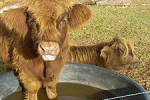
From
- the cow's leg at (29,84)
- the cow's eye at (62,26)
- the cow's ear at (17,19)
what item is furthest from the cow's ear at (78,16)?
the cow's leg at (29,84)

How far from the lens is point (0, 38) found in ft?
11.6

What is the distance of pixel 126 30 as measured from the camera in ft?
25.1

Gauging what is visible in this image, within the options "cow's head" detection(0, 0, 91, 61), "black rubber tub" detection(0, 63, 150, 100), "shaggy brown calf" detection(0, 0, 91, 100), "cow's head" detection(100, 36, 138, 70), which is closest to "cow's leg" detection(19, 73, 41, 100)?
"shaggy brown calf" detection(0, 0, 91, 100)

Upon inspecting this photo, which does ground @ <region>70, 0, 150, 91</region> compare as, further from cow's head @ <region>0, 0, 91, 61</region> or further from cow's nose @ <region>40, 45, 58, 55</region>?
cow's nose @ <region>40, 45, 58, 55</region>

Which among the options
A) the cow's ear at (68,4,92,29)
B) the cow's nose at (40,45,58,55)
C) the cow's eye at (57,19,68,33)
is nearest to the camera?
the cow's nose at (40,45,58,55)

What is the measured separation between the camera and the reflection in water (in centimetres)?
310

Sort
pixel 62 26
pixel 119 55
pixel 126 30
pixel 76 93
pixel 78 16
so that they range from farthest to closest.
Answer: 1. pixel 126 30
2. pixel 119 55
3. pixel 76 93
4. pixel 78 16
5. pixel 62 26

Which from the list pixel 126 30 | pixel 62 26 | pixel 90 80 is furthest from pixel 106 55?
pixel 126 30

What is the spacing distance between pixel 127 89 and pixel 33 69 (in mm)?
1307

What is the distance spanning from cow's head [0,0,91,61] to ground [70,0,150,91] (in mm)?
2203

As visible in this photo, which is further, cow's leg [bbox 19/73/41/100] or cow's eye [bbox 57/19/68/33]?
cow's leg [bbox 19/73/41/100]

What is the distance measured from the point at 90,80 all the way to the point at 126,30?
503 centimetres

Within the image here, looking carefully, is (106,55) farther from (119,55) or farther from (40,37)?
(40,37)

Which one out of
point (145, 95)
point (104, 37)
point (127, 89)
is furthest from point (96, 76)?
point (104, 37)
